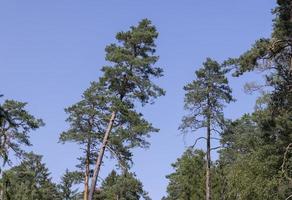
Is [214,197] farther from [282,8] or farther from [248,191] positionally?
→ [282,8]

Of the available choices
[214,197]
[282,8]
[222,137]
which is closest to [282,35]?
[282,8]

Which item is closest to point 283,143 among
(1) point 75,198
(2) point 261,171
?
(2) point 261,171

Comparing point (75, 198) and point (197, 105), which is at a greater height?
point (75, 198)

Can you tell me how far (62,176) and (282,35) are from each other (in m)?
54.3

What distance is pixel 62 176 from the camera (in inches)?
2793

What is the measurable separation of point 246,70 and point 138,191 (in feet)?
184

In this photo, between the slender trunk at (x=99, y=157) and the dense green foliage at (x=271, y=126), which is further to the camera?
the slender trunk at (x=99, y=157)

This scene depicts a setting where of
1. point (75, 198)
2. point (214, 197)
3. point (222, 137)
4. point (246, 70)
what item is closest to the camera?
point (246, 70)

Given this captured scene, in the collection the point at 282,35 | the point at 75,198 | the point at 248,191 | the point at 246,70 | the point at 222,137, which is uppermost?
the point at 75,198

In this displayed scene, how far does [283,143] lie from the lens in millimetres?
28328

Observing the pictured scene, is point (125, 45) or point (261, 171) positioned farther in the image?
point (125, 45)

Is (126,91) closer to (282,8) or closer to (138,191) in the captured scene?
(282,8)

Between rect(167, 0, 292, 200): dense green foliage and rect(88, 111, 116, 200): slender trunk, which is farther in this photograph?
rect(88, 111, 116, 200): slender trunk

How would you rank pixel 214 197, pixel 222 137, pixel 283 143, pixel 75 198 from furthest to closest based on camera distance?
1. pixel 75 198
2. pixel 214 197
3. pixel 222 137
4. pixel 283 143
